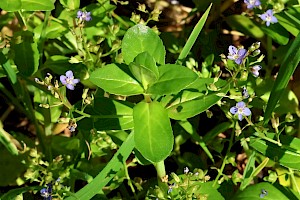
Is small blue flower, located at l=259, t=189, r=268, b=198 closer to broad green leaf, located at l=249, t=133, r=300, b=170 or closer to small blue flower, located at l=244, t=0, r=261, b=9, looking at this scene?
broad green leaf, located at l=249, t=133, r=300, b=170

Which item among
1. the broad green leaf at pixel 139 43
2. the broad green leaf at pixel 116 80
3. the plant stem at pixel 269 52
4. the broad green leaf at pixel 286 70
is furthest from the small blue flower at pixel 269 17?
the broad green leaf at pixel 116 80

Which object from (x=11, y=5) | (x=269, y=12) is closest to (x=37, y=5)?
(x=11, y=5)

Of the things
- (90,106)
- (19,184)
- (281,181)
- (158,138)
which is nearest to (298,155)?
(281,181)

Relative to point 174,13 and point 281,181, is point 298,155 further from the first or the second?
point 174,13

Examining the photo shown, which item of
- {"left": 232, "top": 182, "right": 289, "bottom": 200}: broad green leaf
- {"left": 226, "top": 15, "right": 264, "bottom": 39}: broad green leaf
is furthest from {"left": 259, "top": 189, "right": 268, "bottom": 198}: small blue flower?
{"left": 226, "top": 15, "right": 264, "bottom": 39}: broad green leaf

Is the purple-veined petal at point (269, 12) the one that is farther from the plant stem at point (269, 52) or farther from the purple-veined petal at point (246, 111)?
the purple-veined petal at point (246, 111)

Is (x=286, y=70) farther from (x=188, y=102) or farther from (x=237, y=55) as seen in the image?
(x=188, y=102)
